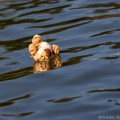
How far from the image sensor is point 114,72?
24.7ft

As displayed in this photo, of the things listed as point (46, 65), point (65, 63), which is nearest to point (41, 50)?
point (46, 65)

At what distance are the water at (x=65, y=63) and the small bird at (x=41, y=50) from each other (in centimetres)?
21

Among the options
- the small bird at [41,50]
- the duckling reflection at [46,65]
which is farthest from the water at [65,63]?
the small bird at [41,50]

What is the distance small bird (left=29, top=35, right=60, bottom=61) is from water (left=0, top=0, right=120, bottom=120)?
8.1 inches

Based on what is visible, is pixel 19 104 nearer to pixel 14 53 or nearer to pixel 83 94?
pixel 83 94

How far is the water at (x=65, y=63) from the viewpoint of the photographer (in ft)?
21.5

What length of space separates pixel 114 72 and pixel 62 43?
188 centimetres

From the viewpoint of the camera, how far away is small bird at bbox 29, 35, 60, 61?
7980 millimetres

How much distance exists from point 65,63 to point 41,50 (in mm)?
438

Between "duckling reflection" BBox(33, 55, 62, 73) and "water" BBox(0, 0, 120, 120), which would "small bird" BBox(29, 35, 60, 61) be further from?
"water" BBox(0, 0, 120, 120)

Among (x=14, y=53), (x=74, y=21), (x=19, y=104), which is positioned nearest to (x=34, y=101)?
(x=19, y=104)

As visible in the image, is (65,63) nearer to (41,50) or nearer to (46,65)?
(46,65)

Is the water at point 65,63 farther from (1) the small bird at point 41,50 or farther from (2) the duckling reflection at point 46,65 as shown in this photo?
(1) the small bird at point 41,50

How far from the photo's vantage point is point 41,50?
7957 mm
